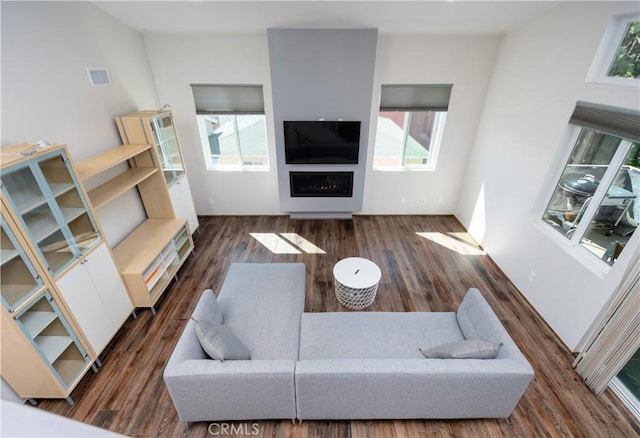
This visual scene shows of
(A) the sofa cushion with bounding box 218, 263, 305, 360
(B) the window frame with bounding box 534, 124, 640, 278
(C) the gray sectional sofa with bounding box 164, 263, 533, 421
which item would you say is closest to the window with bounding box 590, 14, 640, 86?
(B) the window frame with bounding box 534, 124, 640, 278

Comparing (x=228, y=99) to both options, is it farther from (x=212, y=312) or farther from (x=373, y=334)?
(x=373, y=334)

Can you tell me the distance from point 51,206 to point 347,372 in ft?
8.37

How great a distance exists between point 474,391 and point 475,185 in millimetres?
3571

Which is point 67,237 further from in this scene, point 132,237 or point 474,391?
point 474,391

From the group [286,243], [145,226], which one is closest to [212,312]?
[145,226]

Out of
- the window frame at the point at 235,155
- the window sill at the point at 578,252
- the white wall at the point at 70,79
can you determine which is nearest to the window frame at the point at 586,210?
the window sill at the point at 578,252

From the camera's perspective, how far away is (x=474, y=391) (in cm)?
187

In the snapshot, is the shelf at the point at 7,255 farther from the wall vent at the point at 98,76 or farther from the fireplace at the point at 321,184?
the fireplace at the point at 321,184

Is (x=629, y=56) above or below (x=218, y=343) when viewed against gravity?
above

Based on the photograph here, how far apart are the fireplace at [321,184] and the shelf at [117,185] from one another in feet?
6.81

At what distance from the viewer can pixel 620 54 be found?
244 centimetres

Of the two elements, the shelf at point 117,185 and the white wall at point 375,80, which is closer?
the shelf at point 117,185

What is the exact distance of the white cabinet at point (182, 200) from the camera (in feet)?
12.8

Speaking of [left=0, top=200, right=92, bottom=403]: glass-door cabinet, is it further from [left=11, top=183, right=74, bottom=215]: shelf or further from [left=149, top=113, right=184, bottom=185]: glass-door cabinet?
[left=149, top=113, right=184, bottom=185]: glass-door cabinet
